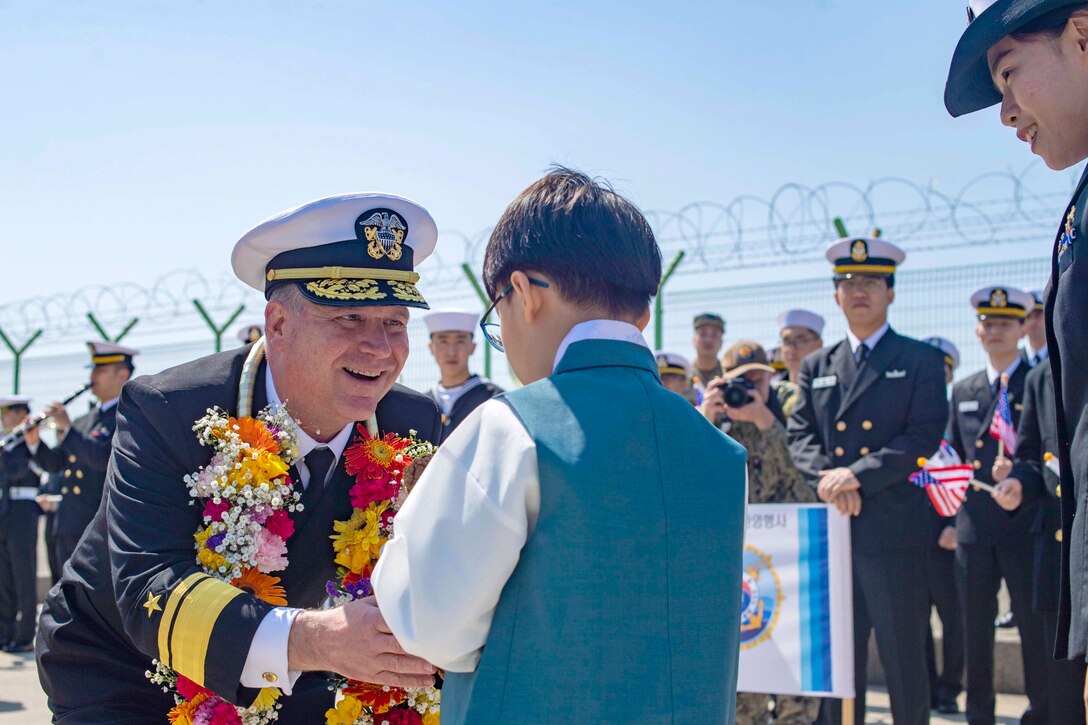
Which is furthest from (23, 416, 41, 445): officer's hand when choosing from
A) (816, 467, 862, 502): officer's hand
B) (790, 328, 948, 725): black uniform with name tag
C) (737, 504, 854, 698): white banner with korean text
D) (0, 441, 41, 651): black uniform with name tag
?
(816, 467, 862, 502): officer's hand

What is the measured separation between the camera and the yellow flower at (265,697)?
2500 millimetres

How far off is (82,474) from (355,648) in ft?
25.9

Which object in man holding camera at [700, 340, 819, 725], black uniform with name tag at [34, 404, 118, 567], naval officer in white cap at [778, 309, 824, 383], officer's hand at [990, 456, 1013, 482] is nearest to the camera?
officer's hand at [990, 456, 1013, 482]

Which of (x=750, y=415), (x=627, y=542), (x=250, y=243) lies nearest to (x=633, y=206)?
(x=627, y=542)

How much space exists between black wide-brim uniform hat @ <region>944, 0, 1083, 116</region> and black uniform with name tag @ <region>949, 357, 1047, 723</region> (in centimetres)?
337

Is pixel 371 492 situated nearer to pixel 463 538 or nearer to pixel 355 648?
pixel 355 648

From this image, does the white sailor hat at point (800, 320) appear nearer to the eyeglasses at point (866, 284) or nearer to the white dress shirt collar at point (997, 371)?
the white dress shirt collar at point (997, 371)

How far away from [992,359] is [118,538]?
238 inches

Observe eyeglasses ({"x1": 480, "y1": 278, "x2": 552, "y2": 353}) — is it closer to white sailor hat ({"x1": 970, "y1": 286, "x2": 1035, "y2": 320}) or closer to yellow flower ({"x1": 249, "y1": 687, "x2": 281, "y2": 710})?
yellow flower ({"x1": 249, "y1": 687, "x2": 281, "y2": 710})

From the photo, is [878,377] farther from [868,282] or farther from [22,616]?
[22,616]

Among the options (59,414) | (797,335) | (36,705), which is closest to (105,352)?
(59,414)

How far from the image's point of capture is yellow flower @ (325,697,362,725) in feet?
8.54

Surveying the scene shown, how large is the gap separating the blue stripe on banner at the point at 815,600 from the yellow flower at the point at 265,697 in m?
3.74

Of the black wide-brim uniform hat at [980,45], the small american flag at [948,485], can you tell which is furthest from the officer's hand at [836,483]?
the black wide-brim uniform hat at [980,45]
